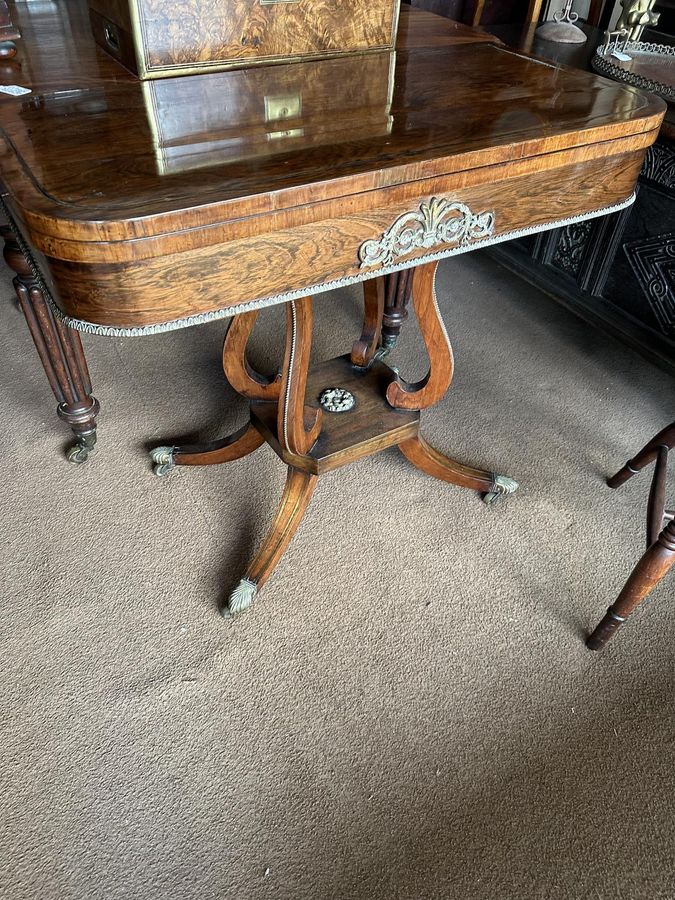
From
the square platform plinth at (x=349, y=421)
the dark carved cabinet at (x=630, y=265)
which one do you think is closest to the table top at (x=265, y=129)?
the square platform plinth at (x=349, y=421)

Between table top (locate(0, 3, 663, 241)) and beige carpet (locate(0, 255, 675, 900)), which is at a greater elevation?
table top (locate(0, 3, 663, 241))

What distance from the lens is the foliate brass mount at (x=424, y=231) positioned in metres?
0.93

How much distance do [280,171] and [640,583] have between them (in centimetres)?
92

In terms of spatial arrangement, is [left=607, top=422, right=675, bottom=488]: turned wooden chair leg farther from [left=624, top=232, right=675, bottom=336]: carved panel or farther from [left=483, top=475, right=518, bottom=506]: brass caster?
[left=624, top=232, right=675, bottom=336]: carved panel

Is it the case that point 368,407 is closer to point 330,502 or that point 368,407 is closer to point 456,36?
point 330,502

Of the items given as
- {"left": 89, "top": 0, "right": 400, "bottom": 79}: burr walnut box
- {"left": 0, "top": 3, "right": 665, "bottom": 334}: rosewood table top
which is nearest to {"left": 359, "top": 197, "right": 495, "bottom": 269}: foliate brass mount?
{"left": 0, "top": 3, "right": 665, "bottom": 334}: rosewood table top

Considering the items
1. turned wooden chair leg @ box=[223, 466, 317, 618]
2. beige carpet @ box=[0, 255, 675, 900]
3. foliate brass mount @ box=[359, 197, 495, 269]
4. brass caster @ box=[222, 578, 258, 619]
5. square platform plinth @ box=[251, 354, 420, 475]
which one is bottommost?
beige carpet @ box=[0, 255, 675, 900]

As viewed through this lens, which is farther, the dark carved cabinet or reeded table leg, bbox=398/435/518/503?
the dark carved cabinet

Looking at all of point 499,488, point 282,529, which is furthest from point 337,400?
point 499,488

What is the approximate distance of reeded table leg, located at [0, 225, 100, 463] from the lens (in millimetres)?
1517

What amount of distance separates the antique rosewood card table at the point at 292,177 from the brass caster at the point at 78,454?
569mm

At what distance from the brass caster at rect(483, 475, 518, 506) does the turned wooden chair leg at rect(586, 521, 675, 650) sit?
39 centimetres

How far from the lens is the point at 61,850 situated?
1.07m

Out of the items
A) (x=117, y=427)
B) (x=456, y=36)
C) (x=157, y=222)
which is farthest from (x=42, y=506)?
(x=456, y=36)
